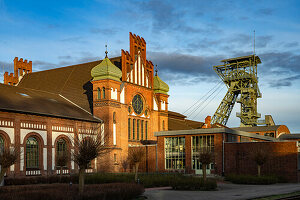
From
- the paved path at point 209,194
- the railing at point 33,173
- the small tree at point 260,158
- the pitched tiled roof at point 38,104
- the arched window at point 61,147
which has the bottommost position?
the railing at point 33,173

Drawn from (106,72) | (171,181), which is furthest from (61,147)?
(171,181)

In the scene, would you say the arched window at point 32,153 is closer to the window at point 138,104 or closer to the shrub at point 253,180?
the window at point 138,104

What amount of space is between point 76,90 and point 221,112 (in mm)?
37522

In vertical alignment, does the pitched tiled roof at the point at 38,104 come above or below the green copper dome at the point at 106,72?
below

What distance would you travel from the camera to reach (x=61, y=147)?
45219 mm

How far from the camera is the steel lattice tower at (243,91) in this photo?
275 ft

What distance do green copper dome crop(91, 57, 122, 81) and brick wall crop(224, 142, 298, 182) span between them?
15748 millimetres

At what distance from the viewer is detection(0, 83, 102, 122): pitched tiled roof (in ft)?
132

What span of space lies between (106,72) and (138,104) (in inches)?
310

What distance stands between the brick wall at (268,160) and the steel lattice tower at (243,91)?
3824cm

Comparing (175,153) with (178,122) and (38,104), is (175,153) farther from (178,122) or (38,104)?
(178,122)

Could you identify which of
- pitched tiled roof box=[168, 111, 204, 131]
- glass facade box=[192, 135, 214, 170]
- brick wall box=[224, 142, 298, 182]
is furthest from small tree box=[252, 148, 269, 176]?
pitched tiled roof box=[168, 111, 204, 131]

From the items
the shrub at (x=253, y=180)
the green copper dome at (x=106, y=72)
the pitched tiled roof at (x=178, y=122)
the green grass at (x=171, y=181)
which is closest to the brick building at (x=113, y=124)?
the green copper dome at (x=106, y=72)

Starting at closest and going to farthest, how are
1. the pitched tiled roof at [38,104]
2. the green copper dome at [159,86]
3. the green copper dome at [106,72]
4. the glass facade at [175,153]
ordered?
the pitched tiled roof at [38,104] < the glass facade at [175,153] < the green copper dome at [106,72] < the green copper dome at [159,86]
